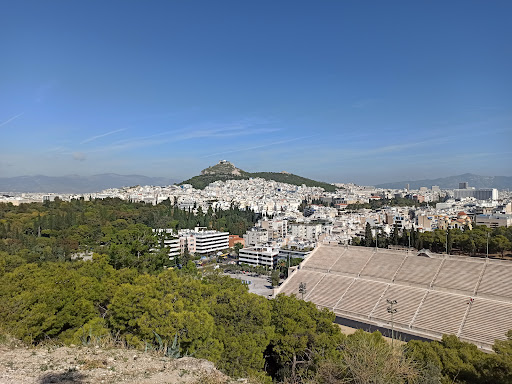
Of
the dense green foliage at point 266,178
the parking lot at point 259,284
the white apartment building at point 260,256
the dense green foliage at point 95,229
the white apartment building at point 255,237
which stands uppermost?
the dense green foliage at point 266,178

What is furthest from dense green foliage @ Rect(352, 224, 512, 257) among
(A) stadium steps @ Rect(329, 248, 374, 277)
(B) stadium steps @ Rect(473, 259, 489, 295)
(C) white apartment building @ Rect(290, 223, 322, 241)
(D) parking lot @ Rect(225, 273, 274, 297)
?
(C) white apartment building @ Rect(290, 223, 322, 241)

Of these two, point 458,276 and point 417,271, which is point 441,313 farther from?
point 417,271

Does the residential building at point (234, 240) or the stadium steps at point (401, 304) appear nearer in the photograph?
the stadium steps at point (401, 304)

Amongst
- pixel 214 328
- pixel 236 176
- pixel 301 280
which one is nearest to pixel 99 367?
pixel 214 328

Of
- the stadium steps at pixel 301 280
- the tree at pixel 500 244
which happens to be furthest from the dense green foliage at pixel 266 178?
the tree at pixel 500 244

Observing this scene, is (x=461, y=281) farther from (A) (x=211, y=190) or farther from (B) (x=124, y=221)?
(A) (x=211, y=190)

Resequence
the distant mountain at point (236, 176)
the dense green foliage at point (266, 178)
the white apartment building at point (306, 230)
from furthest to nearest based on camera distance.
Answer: the distant mountain at point (236, 176) < the dense green foliage at point (266, 178) < the white apartment building at point (306, 230)

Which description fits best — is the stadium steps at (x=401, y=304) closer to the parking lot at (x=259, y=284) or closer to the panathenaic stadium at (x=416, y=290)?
the panathenaic stadium at (x=416, y=290)

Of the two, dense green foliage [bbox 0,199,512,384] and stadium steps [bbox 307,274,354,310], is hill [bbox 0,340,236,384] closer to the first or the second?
dense green foliage [bbox 0,199,512,384]
